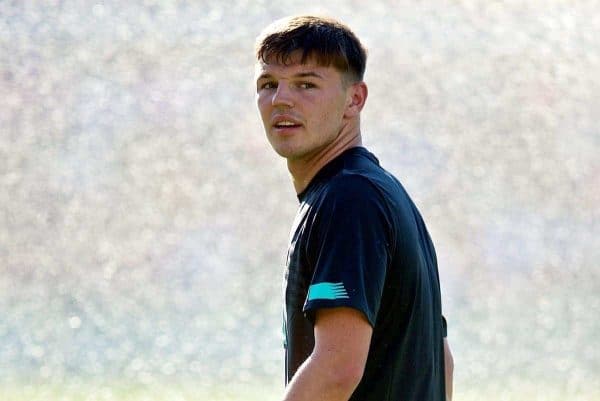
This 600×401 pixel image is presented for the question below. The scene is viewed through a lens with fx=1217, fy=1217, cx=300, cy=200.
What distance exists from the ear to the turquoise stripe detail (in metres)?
0.56

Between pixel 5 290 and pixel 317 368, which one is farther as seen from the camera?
pixel 5 290

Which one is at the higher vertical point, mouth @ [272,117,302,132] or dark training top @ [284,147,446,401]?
mouth @ [272,117,302,132]

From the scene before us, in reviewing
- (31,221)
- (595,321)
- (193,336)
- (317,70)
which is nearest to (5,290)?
(31,221)

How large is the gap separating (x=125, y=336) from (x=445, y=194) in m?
2.28

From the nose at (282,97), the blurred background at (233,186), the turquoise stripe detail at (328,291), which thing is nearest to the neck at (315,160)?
the nose at (282,97)

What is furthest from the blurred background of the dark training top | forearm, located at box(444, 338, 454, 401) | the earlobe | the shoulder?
the shoulder

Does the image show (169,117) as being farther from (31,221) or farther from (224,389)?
(224,389)

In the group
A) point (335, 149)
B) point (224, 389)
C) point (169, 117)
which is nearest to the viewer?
point (335, 149)

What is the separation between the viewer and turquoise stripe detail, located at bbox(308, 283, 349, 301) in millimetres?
2086

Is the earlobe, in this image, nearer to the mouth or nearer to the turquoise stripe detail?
the mouth

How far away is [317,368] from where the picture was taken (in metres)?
2.07

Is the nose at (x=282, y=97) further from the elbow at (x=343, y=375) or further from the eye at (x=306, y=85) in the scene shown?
the elbow at (x=343, y=375)

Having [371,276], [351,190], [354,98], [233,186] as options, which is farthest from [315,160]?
[233,186]

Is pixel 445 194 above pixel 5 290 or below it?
above
